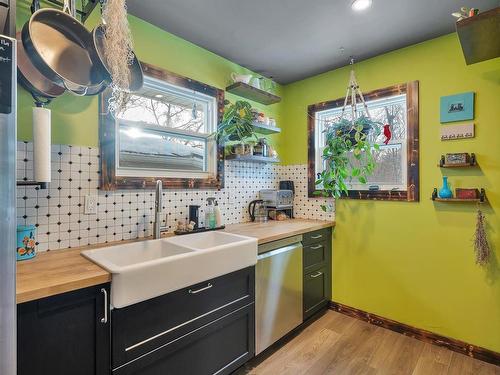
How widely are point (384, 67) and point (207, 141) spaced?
1.72 m

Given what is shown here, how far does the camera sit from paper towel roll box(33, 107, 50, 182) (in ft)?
4.11

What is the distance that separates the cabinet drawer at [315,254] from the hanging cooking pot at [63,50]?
78.2 inches

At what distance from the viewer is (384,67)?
7.92ft

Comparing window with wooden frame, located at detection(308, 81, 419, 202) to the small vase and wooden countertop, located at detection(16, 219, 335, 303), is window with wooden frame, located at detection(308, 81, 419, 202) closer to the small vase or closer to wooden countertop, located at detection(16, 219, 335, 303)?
the small vase

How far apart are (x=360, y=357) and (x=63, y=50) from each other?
2724 mm

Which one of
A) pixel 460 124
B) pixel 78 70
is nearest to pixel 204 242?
pixel 78 70

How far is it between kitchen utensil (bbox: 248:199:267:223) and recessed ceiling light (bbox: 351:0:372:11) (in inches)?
69.3

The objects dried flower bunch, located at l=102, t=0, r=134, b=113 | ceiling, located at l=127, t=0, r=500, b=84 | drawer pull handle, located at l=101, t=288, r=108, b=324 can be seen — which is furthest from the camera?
ceiling, located at l=127, t=0, r=500, b=84

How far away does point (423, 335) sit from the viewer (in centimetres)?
219

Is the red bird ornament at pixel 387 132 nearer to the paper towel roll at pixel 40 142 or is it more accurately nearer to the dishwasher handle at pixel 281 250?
the dishwasher handle at pixel 281 250

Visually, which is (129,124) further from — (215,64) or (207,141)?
(215,64)

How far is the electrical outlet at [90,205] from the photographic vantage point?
166 cm

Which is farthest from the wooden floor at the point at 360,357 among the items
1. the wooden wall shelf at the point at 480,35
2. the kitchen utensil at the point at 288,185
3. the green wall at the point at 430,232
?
the wooden wall shelf at the point at 480,35

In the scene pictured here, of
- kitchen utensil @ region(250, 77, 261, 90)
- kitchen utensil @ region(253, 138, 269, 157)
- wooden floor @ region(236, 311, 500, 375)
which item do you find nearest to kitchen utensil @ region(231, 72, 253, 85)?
kitchen utensil @ region(250, 77, 261, 90)
